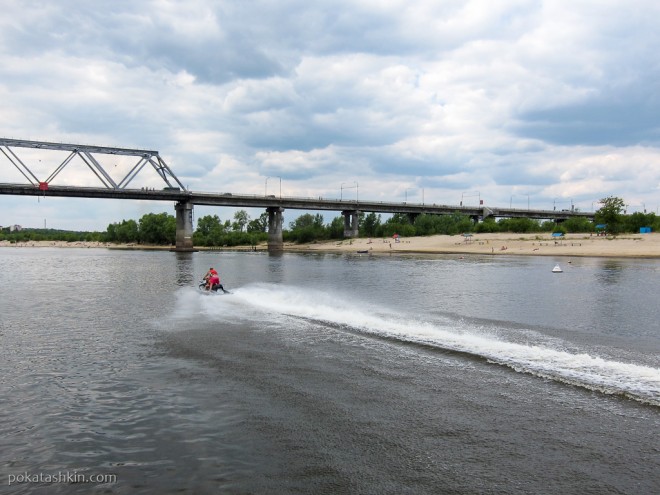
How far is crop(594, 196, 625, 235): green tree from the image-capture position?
105 metres

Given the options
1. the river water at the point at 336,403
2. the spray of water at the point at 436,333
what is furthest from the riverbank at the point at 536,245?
the spray of water at the point at 436,333

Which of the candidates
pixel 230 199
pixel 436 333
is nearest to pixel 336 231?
pixel 230 199

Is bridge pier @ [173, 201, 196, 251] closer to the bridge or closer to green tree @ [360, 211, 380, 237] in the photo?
the bridge

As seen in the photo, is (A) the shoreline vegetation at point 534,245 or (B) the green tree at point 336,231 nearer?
(A) the shoreline vegetation at point 534,245

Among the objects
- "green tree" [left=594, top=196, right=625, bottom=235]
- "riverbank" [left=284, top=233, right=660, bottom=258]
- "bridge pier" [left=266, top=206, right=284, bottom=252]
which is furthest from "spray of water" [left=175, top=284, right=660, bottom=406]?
"bridge pier" [left=266, top=206, right=284, bottom=252]

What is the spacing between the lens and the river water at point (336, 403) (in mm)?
8539

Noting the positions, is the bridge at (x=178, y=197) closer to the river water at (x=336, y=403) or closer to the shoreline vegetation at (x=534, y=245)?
the shoreline vegetation at (x=534, y=245)

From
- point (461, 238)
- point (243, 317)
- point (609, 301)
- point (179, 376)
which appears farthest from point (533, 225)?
point (179, 376)

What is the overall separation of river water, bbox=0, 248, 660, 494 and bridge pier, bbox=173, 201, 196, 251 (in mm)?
126692

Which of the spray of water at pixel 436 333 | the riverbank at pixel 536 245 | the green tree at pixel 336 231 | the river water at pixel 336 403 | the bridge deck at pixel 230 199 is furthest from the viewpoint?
the green tree at pixel 336 231

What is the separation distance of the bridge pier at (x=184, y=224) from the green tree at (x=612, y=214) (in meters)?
112

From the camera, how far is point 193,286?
4362cm

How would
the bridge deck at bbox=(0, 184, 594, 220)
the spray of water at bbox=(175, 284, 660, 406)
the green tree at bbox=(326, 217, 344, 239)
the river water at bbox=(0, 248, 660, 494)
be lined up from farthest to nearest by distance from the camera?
the green tree at bbox=(326, 217, 344, 239)
the bridge deck at bbox=(0, 184, 594, 220)
the spray of water at bbox=(175, 284, 660, 406)
the river water at bbox=(0, 248, 660, 494)

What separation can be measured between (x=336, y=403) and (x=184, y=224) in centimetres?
14434
